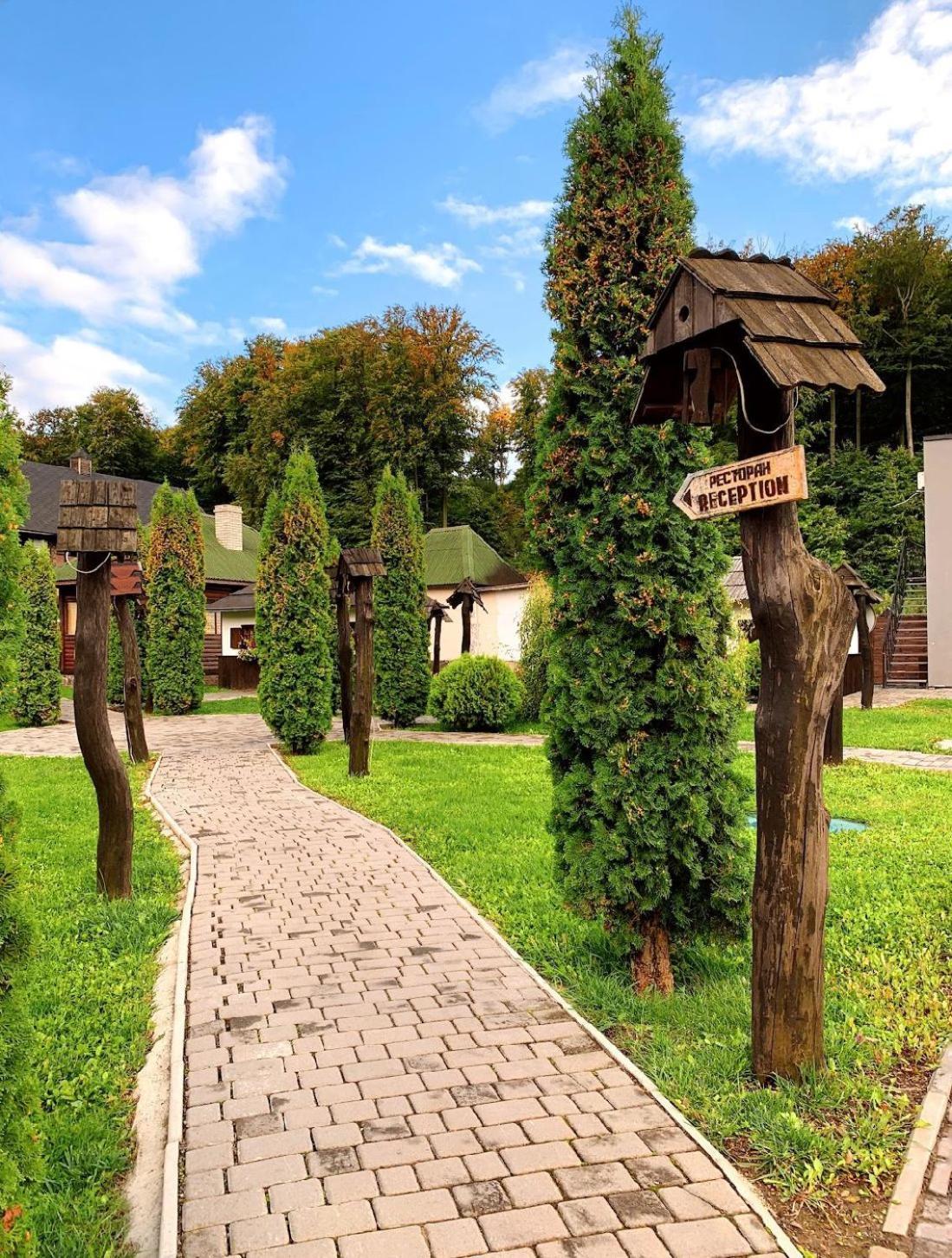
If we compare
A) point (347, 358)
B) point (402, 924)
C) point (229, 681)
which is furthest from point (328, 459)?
point (402, 924)

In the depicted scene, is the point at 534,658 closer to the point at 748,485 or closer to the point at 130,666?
the point at 130,666

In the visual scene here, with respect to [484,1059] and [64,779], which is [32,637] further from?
[484,1059]

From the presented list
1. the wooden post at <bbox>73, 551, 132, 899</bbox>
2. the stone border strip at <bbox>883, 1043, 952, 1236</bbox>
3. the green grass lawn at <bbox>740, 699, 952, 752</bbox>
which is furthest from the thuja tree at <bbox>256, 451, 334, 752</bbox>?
A: the stone border strip at <bbox>883, 1043, 952, 1236</bbox>

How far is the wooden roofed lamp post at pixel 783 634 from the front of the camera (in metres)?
3.34

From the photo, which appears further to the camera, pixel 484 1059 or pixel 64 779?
pixel 64 779

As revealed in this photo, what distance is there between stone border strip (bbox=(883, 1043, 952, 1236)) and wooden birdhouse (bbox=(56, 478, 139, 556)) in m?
5.21

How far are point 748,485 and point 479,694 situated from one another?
12542mm

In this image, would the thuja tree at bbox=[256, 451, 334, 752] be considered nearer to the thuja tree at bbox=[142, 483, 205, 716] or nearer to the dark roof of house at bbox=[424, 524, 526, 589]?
the thuja tree at bbox=[142, 483, 205, 716]

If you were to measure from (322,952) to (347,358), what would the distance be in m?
34.2

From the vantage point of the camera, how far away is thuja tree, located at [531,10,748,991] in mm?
4309

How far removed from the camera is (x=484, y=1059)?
11.8 ft

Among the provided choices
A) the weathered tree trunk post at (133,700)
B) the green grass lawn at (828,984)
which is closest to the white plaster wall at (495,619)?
the weathered tree trunk post at (133,700)

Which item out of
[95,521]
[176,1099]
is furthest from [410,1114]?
[95,521]

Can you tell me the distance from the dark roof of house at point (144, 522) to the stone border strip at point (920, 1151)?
2989 centimetres
